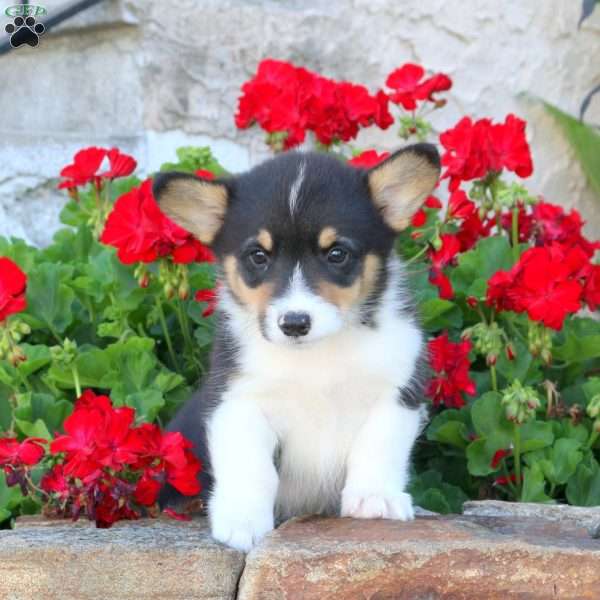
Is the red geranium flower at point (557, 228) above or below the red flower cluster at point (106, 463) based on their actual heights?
above

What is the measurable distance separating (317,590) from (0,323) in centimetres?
142

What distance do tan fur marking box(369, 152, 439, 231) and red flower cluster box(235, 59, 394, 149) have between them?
116 centimetres

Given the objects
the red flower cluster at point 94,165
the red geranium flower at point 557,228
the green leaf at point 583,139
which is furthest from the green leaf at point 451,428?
the green leaf at point 583,139

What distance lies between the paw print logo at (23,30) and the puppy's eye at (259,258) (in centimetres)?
298

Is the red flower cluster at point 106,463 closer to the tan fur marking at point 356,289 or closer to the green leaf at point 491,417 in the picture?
the tan fur marking at point 356,289

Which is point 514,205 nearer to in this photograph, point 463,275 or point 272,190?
point 463,275

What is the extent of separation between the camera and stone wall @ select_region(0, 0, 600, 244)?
19.7 ft

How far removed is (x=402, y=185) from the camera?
327 cm

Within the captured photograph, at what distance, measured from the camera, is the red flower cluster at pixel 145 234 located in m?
3.53

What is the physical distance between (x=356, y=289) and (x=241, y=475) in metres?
0.61

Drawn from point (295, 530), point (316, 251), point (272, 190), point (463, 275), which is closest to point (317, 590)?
point (295, 530)

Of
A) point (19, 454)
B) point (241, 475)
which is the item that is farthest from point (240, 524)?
point (19, 454)

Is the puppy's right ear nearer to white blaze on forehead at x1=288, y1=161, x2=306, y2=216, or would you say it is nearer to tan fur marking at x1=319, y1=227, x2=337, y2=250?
white blaze on forehead at x1=288, y1=161, x2=306, y2=216

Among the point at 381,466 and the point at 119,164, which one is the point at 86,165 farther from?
the point at 381,466
